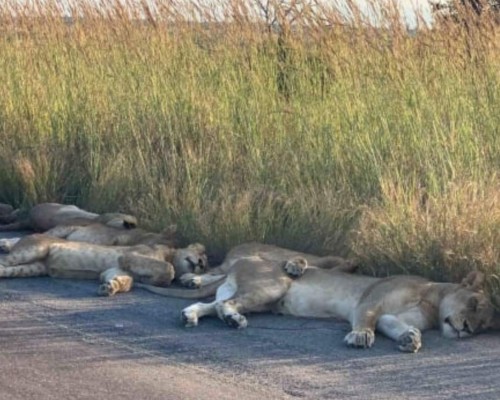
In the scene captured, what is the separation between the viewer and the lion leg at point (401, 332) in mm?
6578

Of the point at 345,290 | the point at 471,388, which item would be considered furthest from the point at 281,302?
the point at 471,388

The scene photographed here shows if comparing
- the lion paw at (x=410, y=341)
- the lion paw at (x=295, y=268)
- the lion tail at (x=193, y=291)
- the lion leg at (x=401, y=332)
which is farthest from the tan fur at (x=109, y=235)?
the lion paw at (x=410, y=341)

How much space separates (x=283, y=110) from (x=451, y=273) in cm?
333

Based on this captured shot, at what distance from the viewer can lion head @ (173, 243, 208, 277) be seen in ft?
27.6

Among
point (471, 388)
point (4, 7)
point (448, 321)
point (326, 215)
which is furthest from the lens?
point (4, 7)

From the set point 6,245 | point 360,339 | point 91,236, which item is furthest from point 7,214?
point 360,339

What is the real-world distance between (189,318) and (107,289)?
95 cm

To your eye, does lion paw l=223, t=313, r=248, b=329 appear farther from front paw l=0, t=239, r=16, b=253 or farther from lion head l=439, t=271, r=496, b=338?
front paw l=0, t=239, r=16, b=253

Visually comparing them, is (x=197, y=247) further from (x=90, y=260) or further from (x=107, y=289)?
(x=107, y=289)

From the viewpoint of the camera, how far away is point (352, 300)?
7.27 m

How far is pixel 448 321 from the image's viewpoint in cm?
687

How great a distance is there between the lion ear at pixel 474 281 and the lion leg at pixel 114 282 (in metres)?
2.18

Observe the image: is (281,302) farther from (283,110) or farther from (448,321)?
(283,110)

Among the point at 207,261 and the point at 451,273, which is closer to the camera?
the point at 451,273
